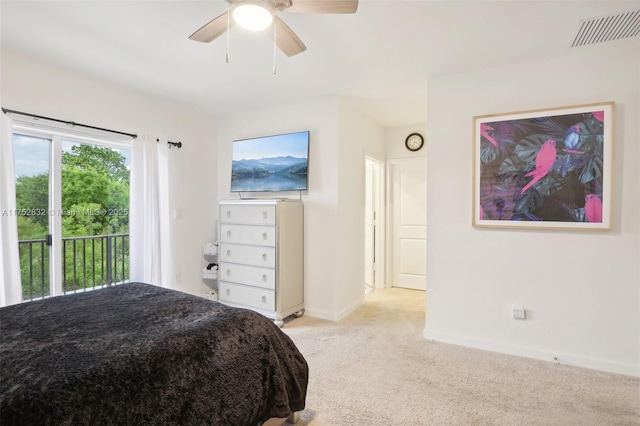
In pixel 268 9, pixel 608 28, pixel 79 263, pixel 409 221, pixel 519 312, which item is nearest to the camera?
pixel 268 9

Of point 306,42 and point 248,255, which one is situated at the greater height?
point 306,42

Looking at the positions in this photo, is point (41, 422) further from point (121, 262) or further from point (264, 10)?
point (121, 262)

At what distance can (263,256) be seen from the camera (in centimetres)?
346

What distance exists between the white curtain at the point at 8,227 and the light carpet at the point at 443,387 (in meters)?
2.36

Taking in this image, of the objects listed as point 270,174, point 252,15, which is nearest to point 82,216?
point 270,174

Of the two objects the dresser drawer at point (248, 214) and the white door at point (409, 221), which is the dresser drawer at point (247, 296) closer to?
the dresser drawer at point (248, 214)

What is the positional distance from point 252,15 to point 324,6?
0.38m

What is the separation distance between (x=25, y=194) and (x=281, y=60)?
2.49 m

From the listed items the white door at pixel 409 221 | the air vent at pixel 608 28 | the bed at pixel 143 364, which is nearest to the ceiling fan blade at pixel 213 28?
the bed at pixel 143 364

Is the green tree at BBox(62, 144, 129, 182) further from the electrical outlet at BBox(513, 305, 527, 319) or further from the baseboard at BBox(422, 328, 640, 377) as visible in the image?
the electrical outlet at BBox(513, 305, 527, 319)

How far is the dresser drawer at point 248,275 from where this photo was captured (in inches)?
134

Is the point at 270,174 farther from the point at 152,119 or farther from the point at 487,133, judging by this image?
the point at 487,133

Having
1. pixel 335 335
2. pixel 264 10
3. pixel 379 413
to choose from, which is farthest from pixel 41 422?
pixel 335 335

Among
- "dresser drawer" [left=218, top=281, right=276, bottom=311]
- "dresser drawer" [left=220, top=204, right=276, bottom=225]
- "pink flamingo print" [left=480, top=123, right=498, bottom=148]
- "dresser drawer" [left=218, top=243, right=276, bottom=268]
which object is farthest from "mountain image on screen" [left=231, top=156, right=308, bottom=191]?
"pink flamingo print" [left=480, top=123, right=498, bottom=148]
